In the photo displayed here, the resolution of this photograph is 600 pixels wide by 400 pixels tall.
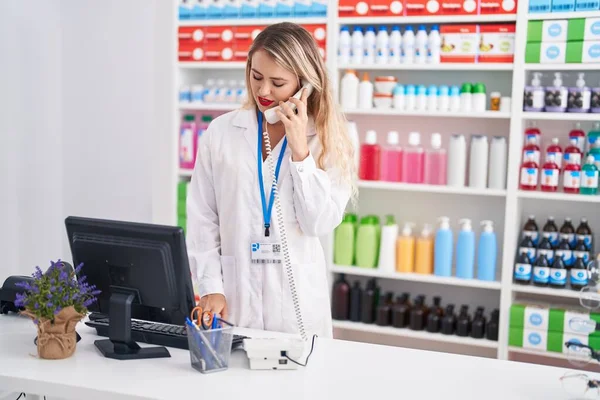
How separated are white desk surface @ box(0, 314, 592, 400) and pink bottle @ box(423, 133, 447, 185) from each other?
190 centimetres

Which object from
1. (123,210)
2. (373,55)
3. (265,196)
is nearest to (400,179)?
(373,55)

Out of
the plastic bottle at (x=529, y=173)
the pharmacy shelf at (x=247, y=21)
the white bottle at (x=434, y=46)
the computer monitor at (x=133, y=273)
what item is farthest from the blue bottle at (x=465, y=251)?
the computer monitor at (x=133, y=273)

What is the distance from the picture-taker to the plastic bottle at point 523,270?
351 centimetres

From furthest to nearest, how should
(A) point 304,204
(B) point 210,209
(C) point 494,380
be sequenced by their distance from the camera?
1. (B) point 210,209
2. (A) point 304,204
3. (C) point 494,380

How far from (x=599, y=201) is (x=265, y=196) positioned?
6.45 feet

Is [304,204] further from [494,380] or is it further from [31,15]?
[31,15]

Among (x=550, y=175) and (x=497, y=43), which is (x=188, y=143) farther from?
(x=550, y=175)

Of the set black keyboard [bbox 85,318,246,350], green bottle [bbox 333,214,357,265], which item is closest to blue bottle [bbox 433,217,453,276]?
green bottle [bbox 333,214,357,265]

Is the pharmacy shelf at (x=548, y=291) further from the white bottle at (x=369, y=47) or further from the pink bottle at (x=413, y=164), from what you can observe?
the white bottle at (x=369, y=47)

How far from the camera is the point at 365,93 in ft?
12.3

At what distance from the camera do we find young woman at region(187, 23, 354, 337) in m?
2.19

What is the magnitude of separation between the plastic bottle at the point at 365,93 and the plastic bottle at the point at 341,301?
106 cm

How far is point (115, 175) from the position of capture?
4.50 meters

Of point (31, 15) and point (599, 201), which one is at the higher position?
point (31, 15)
